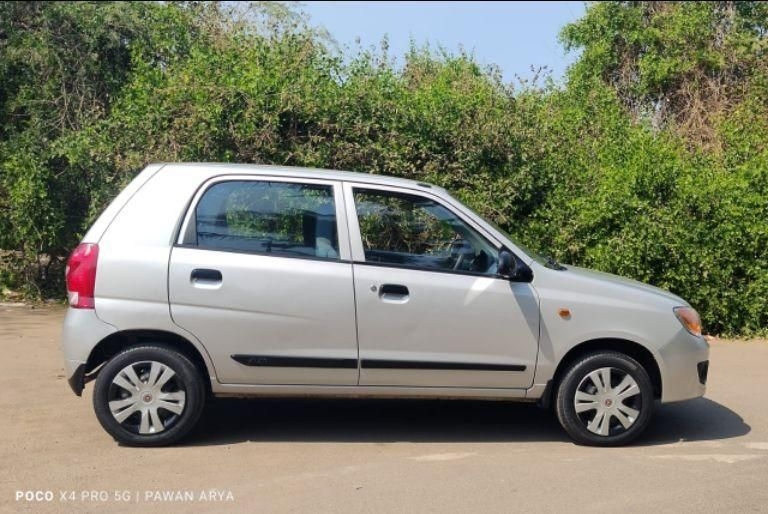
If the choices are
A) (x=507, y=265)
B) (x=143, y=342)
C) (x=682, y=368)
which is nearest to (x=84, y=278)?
(x=143, y=342)

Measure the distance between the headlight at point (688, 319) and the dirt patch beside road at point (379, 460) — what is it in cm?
80

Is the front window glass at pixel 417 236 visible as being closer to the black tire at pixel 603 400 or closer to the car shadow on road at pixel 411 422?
the black tire at pixel 603 400

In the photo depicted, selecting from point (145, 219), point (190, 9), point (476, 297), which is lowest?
point (476, 297)

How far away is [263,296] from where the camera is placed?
5.72 meters

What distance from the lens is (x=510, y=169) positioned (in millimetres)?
10555

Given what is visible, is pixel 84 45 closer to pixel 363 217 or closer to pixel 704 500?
pixel 363 217

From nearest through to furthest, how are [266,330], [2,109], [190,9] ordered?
1. [266,330]
2. [2,109]
3. [190,9]

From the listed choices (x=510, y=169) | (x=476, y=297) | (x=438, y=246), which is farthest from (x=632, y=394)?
(x=510, y=169)

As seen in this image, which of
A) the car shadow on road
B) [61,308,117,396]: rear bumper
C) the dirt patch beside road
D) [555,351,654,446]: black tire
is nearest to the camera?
the dirt patch beside road

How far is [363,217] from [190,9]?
840 cm

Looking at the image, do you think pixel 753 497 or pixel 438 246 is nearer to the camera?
pixel 753 497

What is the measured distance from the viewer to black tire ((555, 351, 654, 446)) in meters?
5.96

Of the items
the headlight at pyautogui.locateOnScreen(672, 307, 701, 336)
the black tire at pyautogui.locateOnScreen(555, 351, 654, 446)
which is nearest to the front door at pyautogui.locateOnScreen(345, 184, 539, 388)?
the black tire at pyautogui.locateOnScreen(555, 351, 654, 446)

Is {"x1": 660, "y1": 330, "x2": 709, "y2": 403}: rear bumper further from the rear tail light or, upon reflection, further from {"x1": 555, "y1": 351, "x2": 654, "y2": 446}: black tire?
the rear tail light
